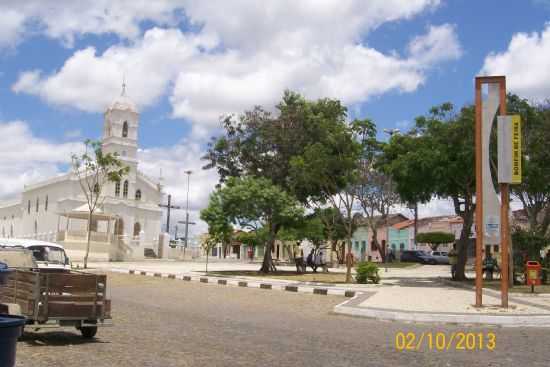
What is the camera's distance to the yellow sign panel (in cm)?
1369

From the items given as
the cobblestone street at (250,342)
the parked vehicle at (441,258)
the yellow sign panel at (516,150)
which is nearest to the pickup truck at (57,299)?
the cobblestone street at (250,342)

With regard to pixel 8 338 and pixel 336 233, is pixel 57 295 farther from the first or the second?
pixel 336 233

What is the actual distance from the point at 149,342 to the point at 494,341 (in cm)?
511

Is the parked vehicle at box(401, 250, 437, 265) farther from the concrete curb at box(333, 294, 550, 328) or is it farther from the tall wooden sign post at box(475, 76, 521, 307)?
the concrete curb at box(333, 294, 550, 328)

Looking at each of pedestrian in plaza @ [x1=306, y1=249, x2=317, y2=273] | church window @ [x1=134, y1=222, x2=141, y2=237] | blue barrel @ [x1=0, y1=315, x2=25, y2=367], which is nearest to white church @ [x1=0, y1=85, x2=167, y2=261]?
church window @ [x1=134, y1=222, x2=141, y2=237]

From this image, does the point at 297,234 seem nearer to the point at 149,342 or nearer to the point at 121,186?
the point at 149,342

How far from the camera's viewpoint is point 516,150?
13.8 metres

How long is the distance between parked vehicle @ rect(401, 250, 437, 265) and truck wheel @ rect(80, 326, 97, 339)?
1890 inches

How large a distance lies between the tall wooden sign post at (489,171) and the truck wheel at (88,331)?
8.20 m

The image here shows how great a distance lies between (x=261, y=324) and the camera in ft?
37.7

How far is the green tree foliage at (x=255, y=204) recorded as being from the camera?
1123 inches

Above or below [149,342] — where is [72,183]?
above

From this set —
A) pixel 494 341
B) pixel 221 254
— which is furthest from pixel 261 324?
pixel 221 254
